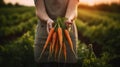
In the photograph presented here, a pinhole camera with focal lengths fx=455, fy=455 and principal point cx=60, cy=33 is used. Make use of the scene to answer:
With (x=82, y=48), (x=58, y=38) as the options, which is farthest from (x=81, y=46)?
(x=58, y=38)

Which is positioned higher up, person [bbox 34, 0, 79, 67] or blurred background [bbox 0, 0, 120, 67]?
person [bbox 34, 0, 79, 67]

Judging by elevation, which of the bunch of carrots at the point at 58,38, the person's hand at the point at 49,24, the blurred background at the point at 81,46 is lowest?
the blurred background at the point at 81,46

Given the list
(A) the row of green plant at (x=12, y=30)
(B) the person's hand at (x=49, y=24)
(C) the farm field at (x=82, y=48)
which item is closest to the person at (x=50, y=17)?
(B) the person's hand at (x=49, y=24)

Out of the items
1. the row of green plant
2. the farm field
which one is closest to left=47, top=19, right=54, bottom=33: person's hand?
the farm field

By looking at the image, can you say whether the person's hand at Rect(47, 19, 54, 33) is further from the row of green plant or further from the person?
the row of green plant

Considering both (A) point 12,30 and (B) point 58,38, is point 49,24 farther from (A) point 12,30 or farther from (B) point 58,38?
(A) point 12,30

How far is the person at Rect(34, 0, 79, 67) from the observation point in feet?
19.8

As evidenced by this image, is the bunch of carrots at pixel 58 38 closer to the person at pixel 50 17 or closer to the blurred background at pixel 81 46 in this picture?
the person at pixel 50 17

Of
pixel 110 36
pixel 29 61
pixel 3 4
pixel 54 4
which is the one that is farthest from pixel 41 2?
pixel 3 4

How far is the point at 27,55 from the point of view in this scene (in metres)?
7.69

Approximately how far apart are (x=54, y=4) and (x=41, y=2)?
0.58 feet

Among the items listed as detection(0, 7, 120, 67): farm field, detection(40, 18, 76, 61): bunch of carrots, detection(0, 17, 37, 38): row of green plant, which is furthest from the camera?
detection(0, 17, 37, 38): row of green plant

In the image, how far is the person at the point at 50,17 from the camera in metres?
6.04

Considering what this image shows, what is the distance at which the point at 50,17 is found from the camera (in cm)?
616
